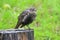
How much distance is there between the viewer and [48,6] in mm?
7719

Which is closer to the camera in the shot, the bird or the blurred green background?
the bird

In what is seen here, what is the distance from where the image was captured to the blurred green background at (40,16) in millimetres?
6527

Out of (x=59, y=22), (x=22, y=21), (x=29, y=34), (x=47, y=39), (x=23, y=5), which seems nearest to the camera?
(x=29, y=34)

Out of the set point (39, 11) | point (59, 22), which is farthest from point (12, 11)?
point (59, 22)

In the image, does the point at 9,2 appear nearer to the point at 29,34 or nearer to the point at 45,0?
the point at 45,0

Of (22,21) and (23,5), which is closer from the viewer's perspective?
(22,21)

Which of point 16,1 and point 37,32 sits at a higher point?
point 16,1

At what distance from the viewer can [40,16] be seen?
7.33 m

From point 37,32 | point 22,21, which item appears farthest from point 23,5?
point 22,21

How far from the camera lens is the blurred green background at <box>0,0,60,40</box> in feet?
21.4

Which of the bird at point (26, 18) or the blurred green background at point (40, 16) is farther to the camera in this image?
the blurred green background at point (40, 16)

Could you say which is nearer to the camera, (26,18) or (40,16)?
(26,18)

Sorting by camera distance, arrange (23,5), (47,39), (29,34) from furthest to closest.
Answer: (23,5), (47,39), (29,34)

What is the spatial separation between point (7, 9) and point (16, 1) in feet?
1.37
